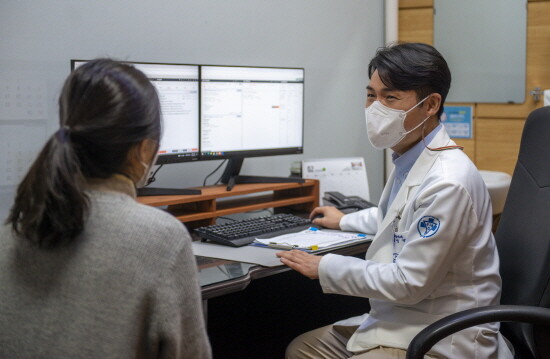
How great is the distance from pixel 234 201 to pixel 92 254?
1.51 meters

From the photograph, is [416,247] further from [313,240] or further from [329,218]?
[329,218]

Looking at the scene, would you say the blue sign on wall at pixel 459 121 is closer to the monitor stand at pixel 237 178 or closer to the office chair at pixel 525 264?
the monitor stand at pixel 237 178

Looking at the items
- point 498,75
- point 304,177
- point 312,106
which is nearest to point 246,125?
point 304,177

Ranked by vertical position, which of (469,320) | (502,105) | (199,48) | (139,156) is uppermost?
(199,48)

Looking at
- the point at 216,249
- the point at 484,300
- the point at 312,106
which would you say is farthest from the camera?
the point at 312,106

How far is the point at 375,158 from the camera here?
375 centimetres

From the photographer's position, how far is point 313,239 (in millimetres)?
2027

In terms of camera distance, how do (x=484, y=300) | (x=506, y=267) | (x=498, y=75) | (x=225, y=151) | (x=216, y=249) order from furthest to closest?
(x=498, y=75) → (x=225, y=151) → (x=216, y=249) → (x=506, y=267) → (x=484, y=300)

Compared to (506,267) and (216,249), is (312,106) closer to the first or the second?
(216,249)

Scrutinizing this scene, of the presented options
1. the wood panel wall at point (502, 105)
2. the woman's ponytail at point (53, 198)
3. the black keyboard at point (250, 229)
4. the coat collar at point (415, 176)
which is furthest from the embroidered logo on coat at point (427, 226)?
the wood panel wall at point (502, 105)

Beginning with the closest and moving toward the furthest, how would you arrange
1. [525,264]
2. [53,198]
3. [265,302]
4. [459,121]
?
[53,198], [525,264], [265,302], [459,121]

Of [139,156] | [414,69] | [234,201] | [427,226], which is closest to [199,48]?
[234,201]

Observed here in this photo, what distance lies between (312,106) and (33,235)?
2.42 meters

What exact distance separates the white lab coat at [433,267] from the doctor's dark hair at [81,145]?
2.42 ft
